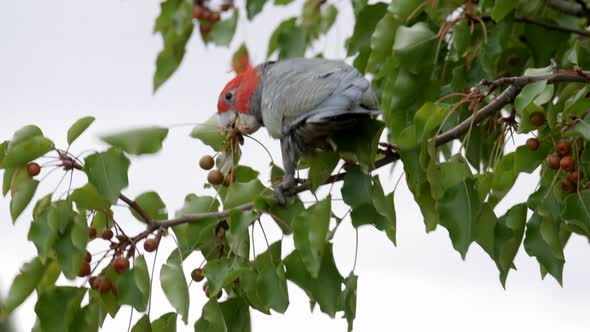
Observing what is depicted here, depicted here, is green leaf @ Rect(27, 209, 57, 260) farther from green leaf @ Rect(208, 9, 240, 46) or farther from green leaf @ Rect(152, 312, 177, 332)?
green leaf @ Rect(208, 9, 240, 46)

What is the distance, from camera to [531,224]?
7.71 feet

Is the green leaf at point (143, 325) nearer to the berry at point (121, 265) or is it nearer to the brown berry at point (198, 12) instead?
the berry at point (121, 265)

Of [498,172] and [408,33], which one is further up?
[408,33]

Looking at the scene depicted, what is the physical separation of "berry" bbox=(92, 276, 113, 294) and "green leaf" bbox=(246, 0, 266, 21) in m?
1.53

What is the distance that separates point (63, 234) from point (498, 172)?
1.07 metres

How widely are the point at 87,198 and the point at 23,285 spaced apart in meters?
0.33

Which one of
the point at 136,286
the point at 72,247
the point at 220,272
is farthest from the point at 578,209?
the point at 72,247

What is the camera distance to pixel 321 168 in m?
2.40

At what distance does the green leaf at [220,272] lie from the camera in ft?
7.31

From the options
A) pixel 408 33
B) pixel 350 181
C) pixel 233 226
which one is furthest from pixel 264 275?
pixel 408 33

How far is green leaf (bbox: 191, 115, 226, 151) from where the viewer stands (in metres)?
2.64

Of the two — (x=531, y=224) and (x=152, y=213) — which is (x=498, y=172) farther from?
(x=152, y=213)

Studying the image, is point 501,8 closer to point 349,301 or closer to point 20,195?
point 349,301

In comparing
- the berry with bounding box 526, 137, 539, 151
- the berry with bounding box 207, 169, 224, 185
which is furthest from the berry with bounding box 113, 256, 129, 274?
the berry with bounding box 526, 137, 539, 151
